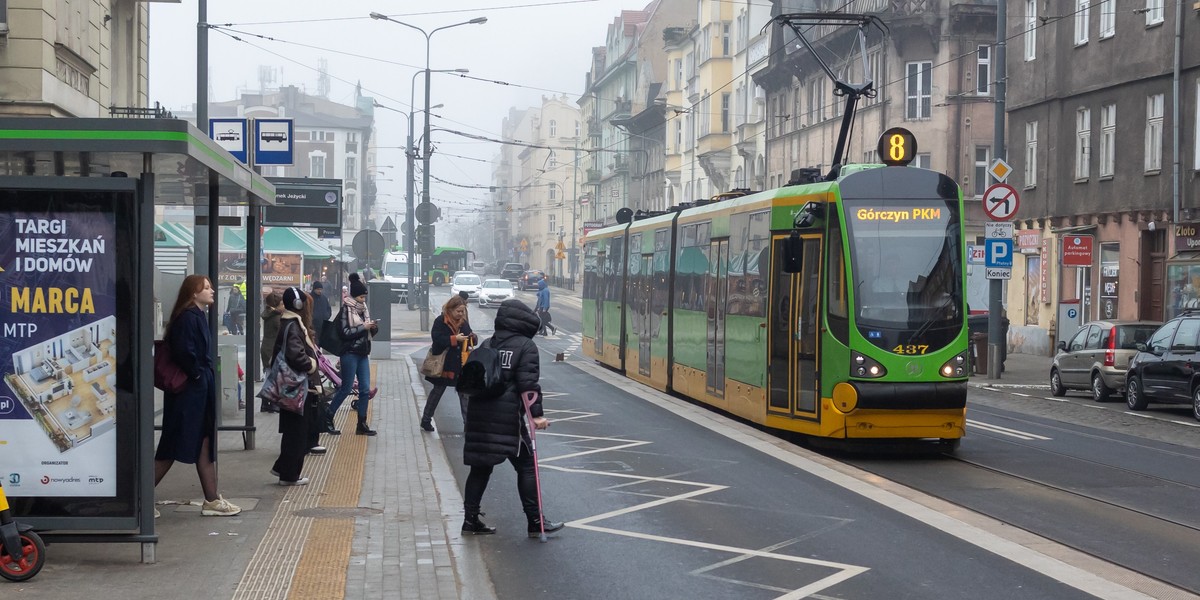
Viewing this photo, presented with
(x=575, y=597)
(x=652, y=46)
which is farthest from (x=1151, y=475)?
(x=652, y=46)

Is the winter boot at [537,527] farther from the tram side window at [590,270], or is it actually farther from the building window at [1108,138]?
the building window at [1108,138]

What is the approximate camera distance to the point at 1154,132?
109 ft

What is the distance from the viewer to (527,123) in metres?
190

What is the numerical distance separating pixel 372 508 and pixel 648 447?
17.5ft

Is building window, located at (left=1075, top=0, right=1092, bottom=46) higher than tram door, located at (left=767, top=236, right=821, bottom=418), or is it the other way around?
building window, located at (left=1075, top=0, right=1092, bottom=46)

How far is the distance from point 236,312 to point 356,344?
78.4 ft

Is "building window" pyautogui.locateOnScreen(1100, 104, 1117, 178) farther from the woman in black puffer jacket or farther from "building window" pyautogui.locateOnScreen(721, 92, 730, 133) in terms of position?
"building window" pyautogui.locateOnScreen(721, 92, 730, 133)

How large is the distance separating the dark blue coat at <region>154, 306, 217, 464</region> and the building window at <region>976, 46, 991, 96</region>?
42613mm

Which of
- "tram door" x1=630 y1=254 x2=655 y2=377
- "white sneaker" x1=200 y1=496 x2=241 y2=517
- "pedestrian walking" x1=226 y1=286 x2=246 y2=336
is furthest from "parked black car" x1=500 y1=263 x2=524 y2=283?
"white sneaker" x1=200 y1=496 x2=241 y2=517

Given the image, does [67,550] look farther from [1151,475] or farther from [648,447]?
[1151,475]

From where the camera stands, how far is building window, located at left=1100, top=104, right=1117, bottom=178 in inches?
1394

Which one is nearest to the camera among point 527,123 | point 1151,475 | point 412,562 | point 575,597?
point 575,597

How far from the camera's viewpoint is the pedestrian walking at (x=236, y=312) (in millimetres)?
38469

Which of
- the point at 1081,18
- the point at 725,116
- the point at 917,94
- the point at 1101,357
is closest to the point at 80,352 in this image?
the point at 1101,357
